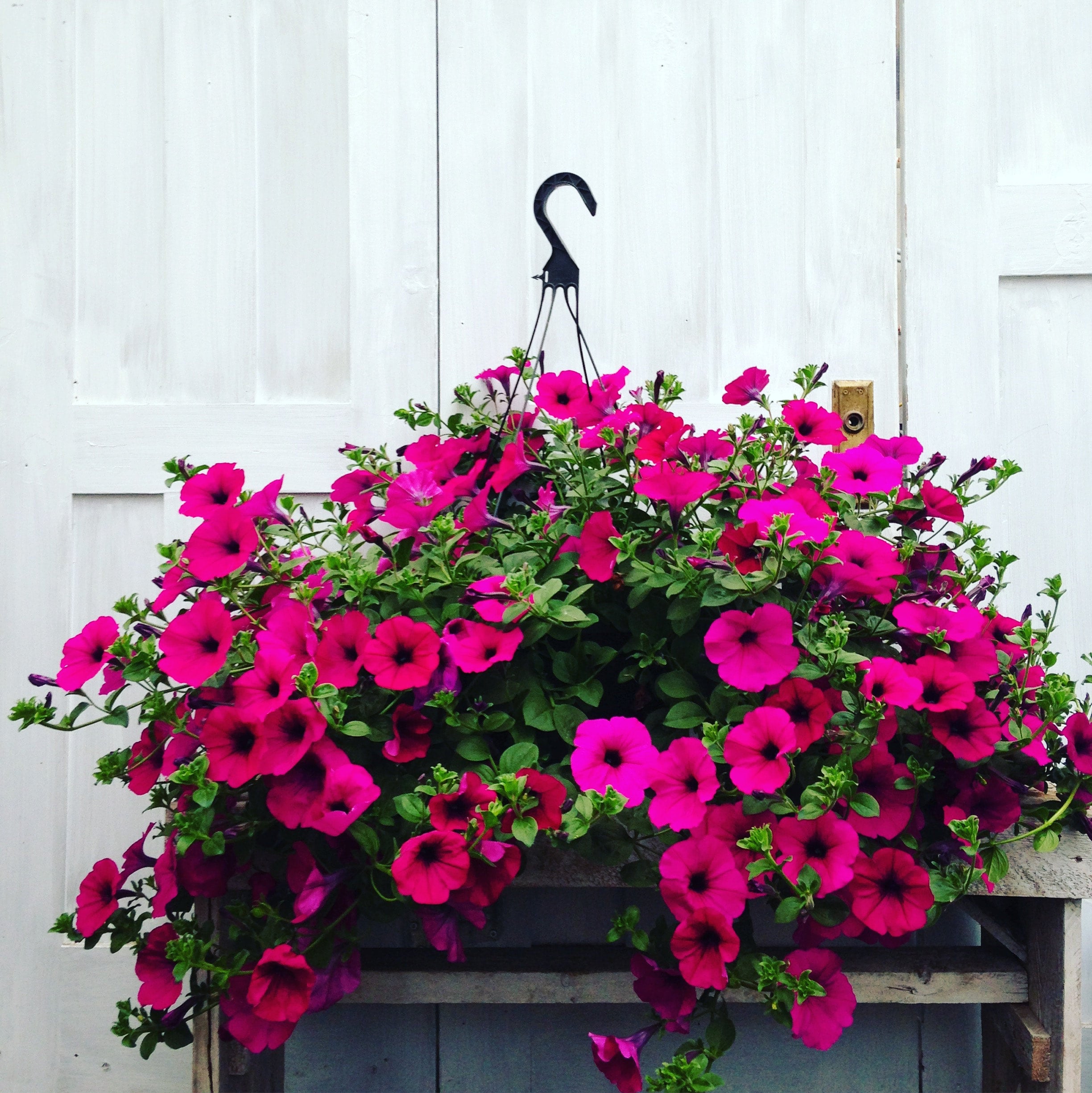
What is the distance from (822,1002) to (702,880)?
157mm

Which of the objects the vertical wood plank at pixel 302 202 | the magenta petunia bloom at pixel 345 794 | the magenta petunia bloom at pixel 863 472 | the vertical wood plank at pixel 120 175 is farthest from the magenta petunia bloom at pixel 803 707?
the vertical wood plank at pixel 120 175

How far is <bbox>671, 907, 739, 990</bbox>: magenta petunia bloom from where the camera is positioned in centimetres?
77

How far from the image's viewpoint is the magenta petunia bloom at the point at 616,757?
804 millimetres

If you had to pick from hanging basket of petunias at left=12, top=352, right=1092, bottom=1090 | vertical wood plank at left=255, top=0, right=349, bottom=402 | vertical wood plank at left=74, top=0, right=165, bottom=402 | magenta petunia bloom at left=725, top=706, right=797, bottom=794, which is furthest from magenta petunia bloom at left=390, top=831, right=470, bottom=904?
vertical wood plank at left=74, top=0, right=165, bottom=402

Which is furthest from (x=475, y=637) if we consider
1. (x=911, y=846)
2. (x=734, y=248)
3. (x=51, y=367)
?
(x=51, y=367)

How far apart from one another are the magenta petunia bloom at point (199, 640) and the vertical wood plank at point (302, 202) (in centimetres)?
60

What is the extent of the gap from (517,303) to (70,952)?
44.4 inches

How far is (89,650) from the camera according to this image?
35.8 inches

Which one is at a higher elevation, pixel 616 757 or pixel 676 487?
pixel 676 487

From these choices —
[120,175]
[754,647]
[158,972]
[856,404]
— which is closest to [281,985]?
Answer: [158,972]

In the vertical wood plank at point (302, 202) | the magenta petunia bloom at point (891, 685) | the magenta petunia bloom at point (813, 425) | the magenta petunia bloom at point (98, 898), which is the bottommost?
the magenta petunia bloom at point (98, 898)

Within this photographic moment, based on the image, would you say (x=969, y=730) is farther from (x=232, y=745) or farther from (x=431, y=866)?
(x=232, y=745)

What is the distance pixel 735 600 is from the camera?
0.88 meters

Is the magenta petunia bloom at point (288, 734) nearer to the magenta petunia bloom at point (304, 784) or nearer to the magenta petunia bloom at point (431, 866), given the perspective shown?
the magenta petunia bloom at point (304, 784)
